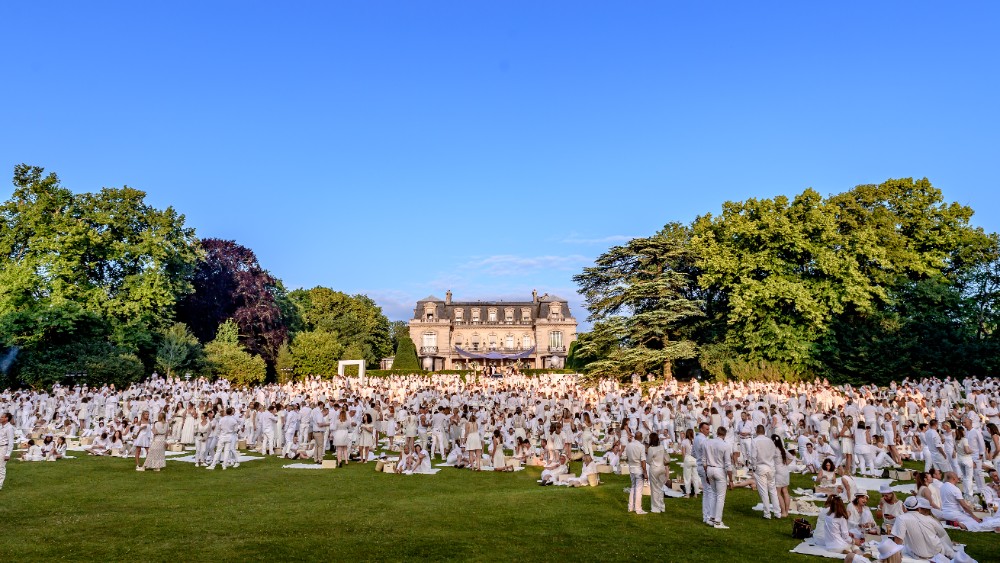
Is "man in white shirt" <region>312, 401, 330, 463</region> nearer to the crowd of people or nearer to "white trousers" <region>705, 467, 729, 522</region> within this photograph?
the crowd of people

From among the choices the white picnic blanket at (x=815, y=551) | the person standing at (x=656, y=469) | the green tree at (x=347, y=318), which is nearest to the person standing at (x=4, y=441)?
the person standing at (x=656, y=469)

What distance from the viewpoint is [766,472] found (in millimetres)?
10359

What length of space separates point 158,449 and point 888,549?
14.6 m

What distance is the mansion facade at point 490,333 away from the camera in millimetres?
72188

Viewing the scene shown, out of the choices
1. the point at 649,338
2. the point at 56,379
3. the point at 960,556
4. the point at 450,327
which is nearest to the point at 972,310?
the point at 649,338

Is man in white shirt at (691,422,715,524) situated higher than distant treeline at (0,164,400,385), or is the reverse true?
distant treeline at (0,164,400,385)

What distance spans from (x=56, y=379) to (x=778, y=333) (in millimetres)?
36784

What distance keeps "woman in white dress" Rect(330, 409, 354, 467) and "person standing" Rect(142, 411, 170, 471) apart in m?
3.90

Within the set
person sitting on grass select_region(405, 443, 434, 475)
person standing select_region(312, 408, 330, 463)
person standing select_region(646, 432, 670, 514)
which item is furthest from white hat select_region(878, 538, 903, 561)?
person standing select_region(312, 408, 330, 463)

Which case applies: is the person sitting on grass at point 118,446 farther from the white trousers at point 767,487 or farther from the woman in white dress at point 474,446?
the white trousers at point 767,487

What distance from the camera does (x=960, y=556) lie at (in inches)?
297

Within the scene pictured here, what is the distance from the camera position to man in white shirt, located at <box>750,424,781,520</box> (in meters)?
10.4

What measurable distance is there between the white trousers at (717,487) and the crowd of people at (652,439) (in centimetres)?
3

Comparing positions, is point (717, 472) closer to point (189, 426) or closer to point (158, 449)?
point (158, 449)
